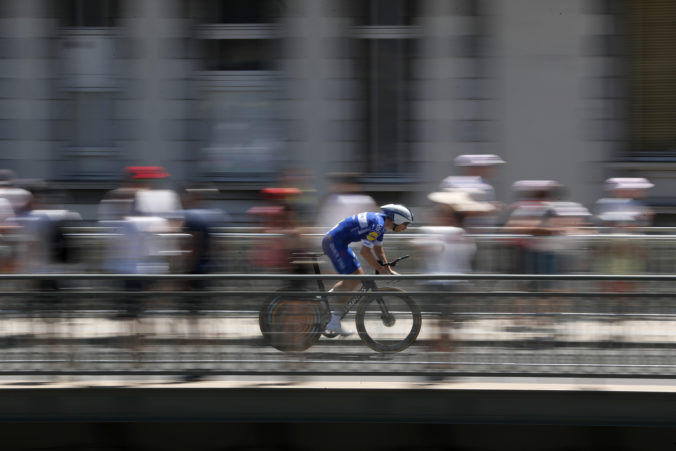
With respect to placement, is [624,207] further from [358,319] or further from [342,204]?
[358,319]

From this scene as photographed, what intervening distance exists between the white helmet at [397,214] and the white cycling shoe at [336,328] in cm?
156

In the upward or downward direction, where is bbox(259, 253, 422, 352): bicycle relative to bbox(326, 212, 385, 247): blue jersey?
downward

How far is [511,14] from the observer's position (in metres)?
11.3

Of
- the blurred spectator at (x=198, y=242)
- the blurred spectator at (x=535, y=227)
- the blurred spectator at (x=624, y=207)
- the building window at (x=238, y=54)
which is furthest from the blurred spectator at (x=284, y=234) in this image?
the building window at (x=238, y=54)

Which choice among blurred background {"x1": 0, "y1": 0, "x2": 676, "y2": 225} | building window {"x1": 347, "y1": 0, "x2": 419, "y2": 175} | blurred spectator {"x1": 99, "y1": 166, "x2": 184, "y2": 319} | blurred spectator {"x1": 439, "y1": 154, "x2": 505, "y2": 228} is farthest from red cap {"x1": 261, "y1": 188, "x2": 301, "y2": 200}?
building window {"x1": 347, "y1": 0, "x2": 419, "y2": 175}

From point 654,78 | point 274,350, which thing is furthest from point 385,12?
point 274,350

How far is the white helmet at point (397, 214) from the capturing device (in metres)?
7.09

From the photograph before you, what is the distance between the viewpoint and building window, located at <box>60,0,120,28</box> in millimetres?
11883

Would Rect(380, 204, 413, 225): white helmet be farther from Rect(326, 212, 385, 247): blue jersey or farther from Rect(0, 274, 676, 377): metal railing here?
Rect(0, 274, 676, 377): metal railing

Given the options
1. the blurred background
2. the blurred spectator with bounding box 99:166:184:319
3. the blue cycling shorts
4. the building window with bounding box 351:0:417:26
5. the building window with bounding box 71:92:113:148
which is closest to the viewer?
the blue cycling shorts

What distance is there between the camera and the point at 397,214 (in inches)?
279

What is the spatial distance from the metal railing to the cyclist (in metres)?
1.22

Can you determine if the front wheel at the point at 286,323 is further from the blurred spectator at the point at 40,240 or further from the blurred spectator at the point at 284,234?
→ the blurred spectator at the point at 40,240

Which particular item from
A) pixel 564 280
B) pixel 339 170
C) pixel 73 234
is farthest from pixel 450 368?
pixel 339 170
